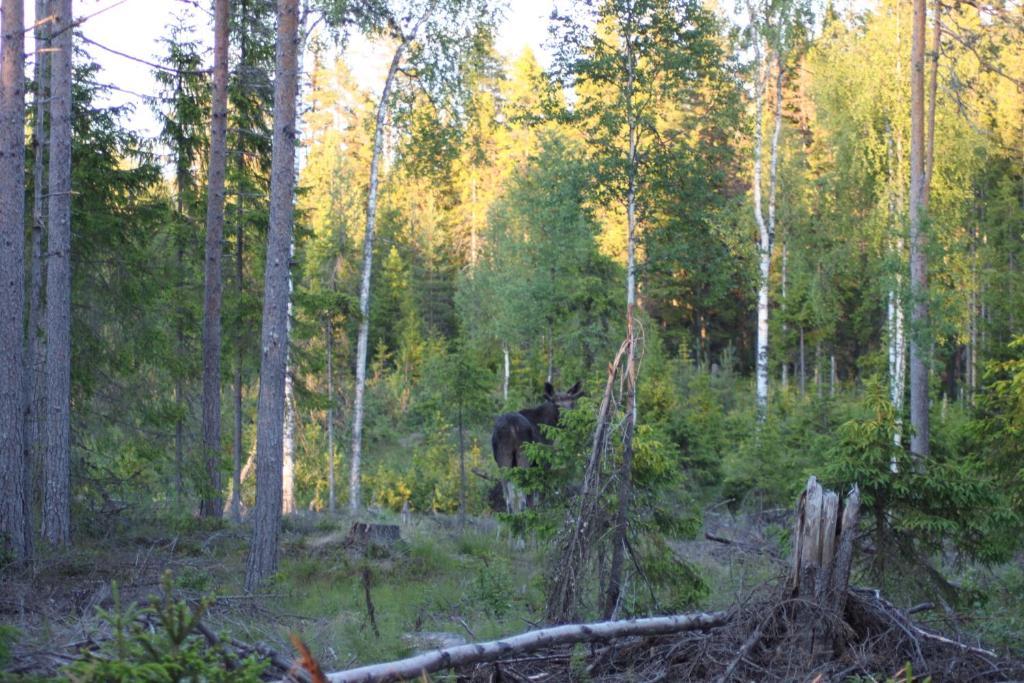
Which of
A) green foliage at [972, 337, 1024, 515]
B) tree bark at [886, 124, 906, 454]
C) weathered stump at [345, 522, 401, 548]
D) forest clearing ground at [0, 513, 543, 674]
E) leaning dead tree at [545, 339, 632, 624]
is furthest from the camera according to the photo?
tree bark at [886, 124, 906, 454]

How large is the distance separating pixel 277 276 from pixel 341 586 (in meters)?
4.03

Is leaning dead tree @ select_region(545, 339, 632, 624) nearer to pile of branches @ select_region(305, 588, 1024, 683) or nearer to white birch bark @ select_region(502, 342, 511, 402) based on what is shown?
pile of branches @ select_region(305, 588, 1024, 683)

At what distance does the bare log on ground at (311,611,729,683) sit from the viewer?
18.4ft

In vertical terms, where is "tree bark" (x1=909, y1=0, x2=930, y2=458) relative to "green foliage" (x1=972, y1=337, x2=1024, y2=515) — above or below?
above

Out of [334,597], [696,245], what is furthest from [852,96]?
[334,597]

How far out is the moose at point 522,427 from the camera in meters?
16.0

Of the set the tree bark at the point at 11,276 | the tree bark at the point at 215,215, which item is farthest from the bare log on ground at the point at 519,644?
the tree bark at the point at 215,215

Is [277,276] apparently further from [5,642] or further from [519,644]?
[5,642]

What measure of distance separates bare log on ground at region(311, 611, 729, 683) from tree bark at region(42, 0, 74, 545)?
29.8ft

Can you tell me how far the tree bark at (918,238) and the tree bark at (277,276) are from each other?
12426mm

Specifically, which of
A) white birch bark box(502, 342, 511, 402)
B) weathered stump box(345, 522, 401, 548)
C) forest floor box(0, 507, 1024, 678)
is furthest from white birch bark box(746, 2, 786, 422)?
weathered stump box(345, 522, 401, 548)

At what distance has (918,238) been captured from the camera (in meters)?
20.4

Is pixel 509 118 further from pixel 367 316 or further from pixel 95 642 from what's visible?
pixel 95 642

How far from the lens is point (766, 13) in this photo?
93.2 ft
